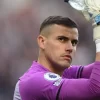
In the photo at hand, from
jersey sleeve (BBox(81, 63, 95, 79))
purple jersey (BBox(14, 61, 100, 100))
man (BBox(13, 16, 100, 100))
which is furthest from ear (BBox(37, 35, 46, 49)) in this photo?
jersey sleeve (BBox(81, 63, 95, 79))

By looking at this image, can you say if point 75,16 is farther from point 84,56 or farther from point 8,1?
point 8,1

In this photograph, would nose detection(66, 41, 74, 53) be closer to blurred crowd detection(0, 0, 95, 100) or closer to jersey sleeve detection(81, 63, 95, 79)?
jersey sleeve detection(81, 63, 95, 79)

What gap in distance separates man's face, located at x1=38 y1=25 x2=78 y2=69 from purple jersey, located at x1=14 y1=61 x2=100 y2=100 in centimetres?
7

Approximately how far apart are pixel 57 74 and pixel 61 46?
0.14 metres

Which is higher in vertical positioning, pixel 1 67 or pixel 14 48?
pixel 14 48

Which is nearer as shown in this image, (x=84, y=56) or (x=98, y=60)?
(x=98, y=60)

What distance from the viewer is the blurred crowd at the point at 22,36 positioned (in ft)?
9.36

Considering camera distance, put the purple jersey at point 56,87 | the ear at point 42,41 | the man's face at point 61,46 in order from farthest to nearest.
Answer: the ear at point 42,41
the man's face at point 61,46
the purple jersey at point 56,87

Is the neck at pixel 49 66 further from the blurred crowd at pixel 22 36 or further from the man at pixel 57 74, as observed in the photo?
the blurred crowd at pixel 22 36

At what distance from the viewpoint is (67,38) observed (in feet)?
4.20

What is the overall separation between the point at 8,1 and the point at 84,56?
3.36 ft

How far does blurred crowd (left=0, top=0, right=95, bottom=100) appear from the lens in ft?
9.36

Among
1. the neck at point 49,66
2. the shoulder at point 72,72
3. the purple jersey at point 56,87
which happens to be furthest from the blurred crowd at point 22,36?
the purple jersey at point 56,87

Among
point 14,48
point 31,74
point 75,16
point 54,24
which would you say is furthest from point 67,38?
point 75,16
